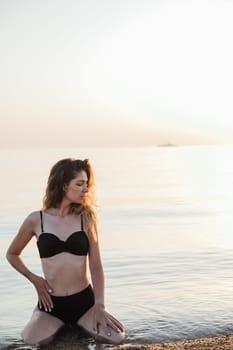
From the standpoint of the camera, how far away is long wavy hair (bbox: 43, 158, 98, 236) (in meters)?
7.56

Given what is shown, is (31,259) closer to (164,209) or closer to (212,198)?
(164,209)

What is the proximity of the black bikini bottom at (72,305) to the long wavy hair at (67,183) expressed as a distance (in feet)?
2.58

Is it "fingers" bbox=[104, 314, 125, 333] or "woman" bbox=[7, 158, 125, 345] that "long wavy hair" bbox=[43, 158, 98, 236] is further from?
"fingers" bbox=[104, 314, 125, 333]

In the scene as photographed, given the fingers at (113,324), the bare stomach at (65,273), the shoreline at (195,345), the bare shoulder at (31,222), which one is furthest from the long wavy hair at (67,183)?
the shoreline at (195,345)

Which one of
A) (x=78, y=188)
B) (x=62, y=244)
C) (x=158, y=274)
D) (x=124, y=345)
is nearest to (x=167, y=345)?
(x=124, y=345)

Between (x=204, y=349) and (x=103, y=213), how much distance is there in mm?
17948

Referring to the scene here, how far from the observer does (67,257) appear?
7.64m

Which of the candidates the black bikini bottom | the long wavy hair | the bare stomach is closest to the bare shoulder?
the long wavy hair

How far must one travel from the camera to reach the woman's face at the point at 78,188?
24.7ft

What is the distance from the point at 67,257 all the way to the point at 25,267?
1.70 feet

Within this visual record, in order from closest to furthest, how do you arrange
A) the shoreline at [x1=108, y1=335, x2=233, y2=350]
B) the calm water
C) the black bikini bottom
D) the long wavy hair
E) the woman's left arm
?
the shoreline at [x1=108, y1=335, x2=233, y2=350] < the woman's left arm < the long wavy hair < the black bikini bottom < the calm water

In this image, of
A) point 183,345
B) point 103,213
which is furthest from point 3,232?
point 183,345

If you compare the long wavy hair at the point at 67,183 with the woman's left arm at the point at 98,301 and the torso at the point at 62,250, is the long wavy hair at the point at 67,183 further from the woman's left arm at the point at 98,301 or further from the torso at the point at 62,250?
the woman's left arm at the point at 98,301

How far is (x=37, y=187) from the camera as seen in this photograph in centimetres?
3819
